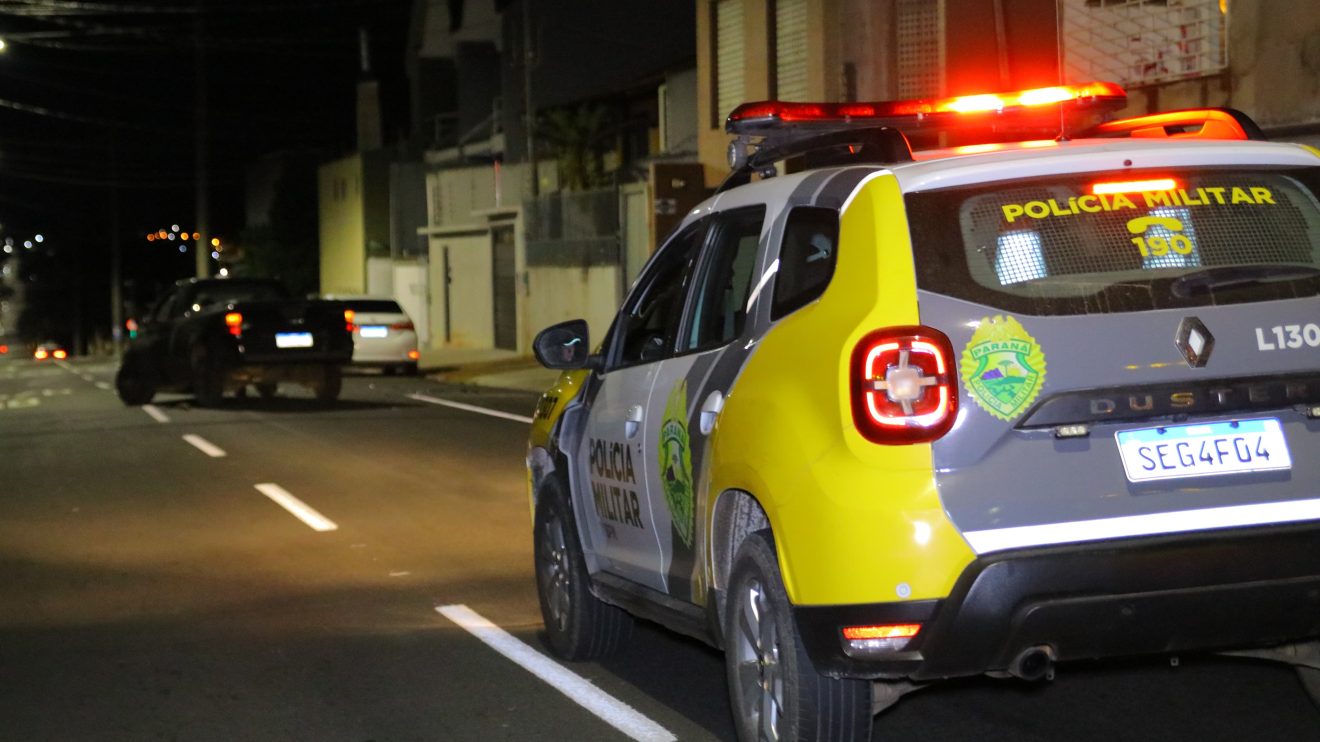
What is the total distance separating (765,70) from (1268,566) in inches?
907

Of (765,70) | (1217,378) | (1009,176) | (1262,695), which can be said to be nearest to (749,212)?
(1009,176)

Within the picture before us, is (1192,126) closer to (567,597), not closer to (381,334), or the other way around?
(567,597)

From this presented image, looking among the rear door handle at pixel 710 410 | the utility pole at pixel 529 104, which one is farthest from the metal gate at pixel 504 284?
the rear door handle at pixel 710 410

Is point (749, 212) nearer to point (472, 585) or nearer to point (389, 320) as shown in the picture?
point (472, 585)

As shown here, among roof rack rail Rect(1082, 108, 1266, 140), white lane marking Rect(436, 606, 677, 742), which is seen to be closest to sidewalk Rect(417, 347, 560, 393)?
white lane marking Rect(436, 606, 677, 742)

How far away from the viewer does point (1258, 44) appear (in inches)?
617

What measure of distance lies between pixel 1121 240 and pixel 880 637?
127 centimetres

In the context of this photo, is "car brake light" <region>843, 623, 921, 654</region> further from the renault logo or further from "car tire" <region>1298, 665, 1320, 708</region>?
"car tire" <region>1298, 665, 1320, 708</region>

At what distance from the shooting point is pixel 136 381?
24.7 metres

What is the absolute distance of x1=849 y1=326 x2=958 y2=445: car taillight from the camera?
4672 mm

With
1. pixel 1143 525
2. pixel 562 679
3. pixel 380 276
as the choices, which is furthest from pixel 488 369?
pixel 1143 525

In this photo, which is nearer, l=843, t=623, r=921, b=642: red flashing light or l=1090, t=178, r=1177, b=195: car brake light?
l=843, t=623, r=921, b=642: red flashing light

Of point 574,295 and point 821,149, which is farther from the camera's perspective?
point 574,295

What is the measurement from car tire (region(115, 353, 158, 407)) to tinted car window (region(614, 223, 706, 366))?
61.1ft
